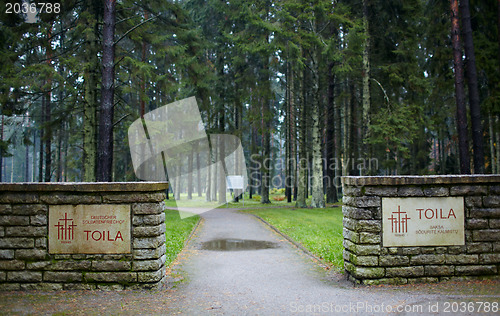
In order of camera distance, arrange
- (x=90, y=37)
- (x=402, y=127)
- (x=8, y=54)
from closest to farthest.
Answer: (x=8, y=54), (x=90, y=37), (x=402, y=127)

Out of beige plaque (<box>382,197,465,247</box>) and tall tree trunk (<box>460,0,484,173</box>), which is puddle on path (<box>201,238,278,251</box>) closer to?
beige plaque (<box>382,197,465,247</box>)

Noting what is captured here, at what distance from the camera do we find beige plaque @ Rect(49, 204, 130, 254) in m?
6.38

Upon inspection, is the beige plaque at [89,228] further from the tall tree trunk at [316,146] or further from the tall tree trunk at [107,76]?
the tall tree trunk at [316,146]

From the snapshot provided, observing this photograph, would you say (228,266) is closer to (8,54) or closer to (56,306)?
(56,306)

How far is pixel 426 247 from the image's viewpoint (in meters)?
6.57

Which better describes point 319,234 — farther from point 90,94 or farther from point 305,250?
point 90,94

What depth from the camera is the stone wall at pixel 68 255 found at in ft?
20.7

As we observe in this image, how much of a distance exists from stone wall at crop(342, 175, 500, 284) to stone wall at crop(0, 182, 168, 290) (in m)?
3.42

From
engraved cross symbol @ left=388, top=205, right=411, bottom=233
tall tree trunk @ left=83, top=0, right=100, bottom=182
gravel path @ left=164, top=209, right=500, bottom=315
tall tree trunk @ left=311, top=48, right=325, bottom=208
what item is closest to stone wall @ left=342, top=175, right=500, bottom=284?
engraved cross symbol @ left=388, top=205, right=411, bottom=233

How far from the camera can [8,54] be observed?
12906 millimetres

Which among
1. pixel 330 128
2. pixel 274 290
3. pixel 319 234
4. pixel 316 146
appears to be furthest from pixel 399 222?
pixel 330 128

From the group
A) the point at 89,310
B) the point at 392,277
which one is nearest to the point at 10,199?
the point at 89,310

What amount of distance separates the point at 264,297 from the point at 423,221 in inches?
118

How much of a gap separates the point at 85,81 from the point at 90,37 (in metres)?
1.72
